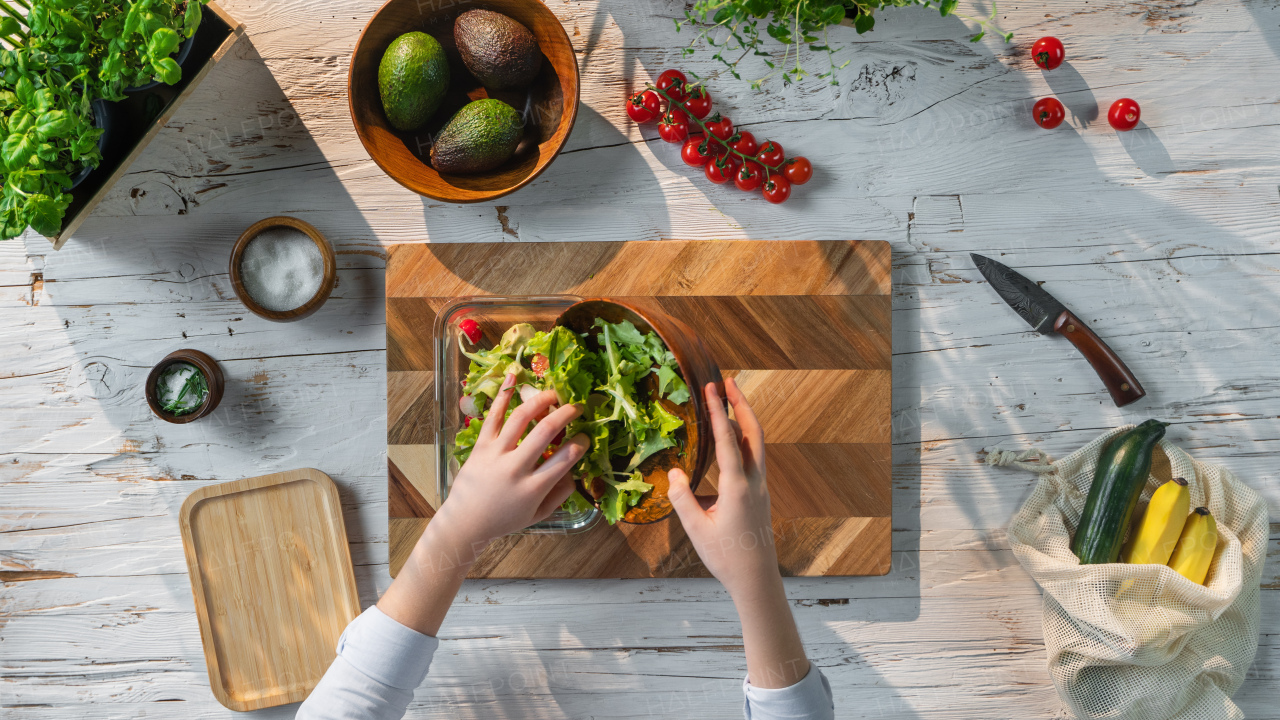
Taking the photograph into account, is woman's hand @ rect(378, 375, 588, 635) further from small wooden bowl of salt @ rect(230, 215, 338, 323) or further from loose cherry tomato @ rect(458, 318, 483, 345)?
small wooden bowl of salt @ rect(230, 215, 338, 323)

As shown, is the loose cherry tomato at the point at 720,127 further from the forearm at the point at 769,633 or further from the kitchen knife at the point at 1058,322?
the forearm at the point at 769,633

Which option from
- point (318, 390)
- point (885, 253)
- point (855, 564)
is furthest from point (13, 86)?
point (855, 564)

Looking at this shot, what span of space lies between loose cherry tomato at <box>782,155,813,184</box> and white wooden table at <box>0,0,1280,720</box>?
4 cm

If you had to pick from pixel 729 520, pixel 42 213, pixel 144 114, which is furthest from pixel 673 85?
pixel 42 213

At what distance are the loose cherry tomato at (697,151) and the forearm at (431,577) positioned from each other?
0.75 metres

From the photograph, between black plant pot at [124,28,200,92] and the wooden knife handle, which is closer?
black plant pot at [124,28,200,92]

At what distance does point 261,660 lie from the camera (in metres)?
1.34

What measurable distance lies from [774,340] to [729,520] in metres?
0.42

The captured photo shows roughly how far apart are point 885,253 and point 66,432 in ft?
5.25

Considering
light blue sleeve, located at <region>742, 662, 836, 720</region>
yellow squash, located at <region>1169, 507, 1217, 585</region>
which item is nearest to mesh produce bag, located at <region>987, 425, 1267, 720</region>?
yellow squash, located at <region>1169, 507, 1217, 585</region>

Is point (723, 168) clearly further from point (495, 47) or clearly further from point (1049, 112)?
point (1049, 112)

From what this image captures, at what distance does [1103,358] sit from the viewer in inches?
50.2

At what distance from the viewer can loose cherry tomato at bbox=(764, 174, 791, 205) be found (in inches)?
50.1

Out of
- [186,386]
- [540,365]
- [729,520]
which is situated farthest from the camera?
[186,386]
